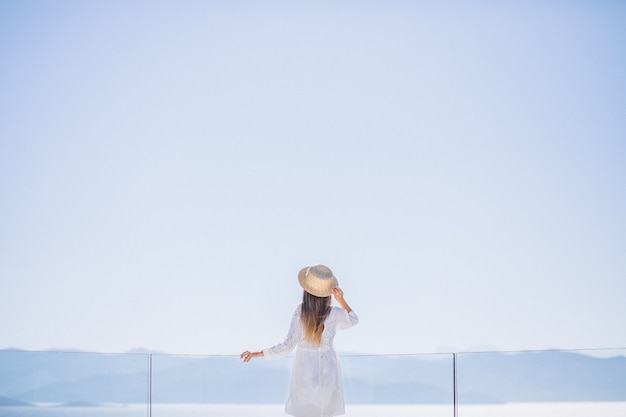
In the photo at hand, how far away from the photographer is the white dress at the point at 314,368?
4273mm

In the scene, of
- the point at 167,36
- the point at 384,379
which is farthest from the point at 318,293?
the point at 167,36

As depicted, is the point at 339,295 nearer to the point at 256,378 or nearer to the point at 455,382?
the point at 256,378

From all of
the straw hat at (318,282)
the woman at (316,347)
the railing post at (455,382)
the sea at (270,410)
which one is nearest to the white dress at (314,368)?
Answer: the woman at (316,347)

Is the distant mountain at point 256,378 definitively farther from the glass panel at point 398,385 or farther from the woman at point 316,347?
the woman at point 316,347

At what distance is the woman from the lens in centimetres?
423

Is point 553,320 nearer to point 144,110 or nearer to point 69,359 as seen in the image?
point 144,110

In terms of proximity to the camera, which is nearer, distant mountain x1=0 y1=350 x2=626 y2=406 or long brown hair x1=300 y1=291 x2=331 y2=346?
long brown hair x1=300 y1=291 x2=331 y2=346

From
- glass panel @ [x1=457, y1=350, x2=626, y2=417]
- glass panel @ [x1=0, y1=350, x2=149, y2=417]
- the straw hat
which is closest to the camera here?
the straw hat

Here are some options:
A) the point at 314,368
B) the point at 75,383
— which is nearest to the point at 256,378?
the point at 314,368

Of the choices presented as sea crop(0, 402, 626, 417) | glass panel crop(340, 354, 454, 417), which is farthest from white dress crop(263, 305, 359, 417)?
sea crop(0, 402, 626, 417)

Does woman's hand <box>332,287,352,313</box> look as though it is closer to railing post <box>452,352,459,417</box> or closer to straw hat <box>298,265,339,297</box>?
straw hat <box>298,265,339,297</box>

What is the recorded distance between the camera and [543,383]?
221 inches

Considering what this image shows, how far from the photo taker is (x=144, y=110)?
9.94 m

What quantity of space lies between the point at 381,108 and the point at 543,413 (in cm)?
562
